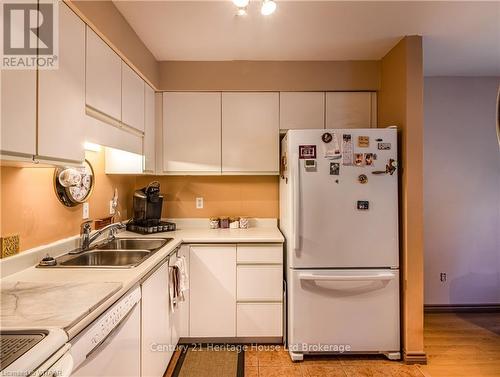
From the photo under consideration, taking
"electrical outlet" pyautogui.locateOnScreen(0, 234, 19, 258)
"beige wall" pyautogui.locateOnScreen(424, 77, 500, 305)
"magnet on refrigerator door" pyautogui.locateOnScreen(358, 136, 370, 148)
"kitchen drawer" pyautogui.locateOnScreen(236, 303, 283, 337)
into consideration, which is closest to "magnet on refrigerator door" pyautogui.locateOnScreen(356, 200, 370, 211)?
"magnet on refrigerator door" pyautogui.locateOnScreen(358, 136, 370, 148)

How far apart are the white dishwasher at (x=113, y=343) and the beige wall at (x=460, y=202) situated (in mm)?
2832

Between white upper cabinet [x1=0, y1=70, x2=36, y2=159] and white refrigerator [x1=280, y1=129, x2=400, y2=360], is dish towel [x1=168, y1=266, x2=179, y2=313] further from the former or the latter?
white upper cabinet [x1=0, y1=70, x2=36, y2=159]

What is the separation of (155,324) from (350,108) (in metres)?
2.37

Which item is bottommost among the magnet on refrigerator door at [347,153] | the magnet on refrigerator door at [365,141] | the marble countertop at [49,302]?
the marble countertop at [49,302]

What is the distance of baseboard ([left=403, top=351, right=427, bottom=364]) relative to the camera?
6.93ft

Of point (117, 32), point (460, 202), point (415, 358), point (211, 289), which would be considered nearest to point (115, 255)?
point (211, 289)

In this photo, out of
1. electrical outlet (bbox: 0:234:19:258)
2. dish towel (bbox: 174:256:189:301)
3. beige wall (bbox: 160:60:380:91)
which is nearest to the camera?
electrical outlet (bbox: 0:234:19:258)

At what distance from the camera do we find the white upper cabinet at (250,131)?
2672 millimetres

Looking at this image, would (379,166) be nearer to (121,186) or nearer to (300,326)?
(300,326)

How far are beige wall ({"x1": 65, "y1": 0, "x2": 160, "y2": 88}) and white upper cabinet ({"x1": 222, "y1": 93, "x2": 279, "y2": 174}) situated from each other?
709mm

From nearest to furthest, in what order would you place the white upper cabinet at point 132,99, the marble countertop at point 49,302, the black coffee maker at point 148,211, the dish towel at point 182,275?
1. the marble countertop at point 49,302
2. the white upper cabinet at point 132,99
3. the dish towel at point 182,275
4. the black coffee maker at point 148,211

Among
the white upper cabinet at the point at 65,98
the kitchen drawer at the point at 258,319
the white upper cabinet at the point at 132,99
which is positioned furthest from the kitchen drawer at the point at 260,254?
the white upper cabinet at the point at 65,98

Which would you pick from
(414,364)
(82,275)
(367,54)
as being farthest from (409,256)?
(82,275)

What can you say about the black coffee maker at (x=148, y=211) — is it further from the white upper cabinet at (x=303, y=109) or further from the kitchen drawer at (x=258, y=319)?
the white upper cabinet at (x=303, y=109)
